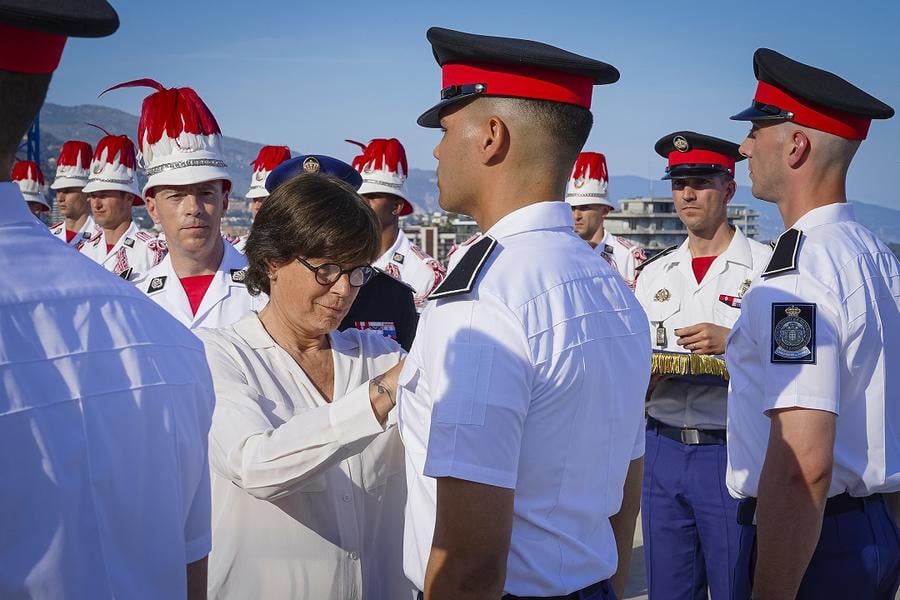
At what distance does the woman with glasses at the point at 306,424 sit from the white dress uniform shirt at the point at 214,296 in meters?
1.70

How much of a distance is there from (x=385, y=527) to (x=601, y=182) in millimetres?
7659

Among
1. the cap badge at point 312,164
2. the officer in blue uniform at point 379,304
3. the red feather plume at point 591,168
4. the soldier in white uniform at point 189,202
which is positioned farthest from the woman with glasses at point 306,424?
the red feather plume at point 591,168

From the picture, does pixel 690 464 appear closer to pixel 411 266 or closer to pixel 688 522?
pixel 688 522

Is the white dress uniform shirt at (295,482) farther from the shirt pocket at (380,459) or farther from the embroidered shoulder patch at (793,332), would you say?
the embroidered shoulder patch at (793,332)

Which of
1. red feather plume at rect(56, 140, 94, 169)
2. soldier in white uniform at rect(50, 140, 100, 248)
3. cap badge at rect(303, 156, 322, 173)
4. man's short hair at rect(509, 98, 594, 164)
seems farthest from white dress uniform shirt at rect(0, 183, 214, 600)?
red feather plume at rect(56, 140, 94, 169)

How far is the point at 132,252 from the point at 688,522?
6.18 metres

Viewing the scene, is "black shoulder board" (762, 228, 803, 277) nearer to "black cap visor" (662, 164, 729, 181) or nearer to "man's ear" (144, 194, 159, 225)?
"black cap visor" (662, 164, 729, 181)

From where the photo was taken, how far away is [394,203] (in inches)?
320

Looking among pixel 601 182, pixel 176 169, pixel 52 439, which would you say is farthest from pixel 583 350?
pixel 601 182

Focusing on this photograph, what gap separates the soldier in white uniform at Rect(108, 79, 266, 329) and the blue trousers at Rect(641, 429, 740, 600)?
6.94 feet

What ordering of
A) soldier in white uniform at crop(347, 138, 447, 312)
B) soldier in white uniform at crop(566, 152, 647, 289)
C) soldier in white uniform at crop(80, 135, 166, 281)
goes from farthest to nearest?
soldier in white uniform at crop(566, 152, 647, 289) < soldier in white uniform at crop(80, 135, 166, 281) < soldier in white uniform at crop(347, 138, 447, 312)

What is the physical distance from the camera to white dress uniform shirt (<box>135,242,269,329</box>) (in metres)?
4.64

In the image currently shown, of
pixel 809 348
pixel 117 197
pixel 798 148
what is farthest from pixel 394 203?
pixel 809 348

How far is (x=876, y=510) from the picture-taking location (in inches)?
118
